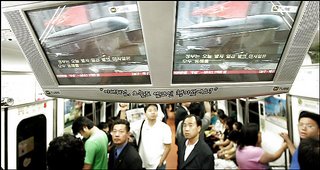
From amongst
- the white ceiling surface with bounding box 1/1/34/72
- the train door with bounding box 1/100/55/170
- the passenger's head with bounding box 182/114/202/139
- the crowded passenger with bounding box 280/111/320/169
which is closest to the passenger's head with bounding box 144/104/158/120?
the passenger's head with bounding box 182/114/202/139

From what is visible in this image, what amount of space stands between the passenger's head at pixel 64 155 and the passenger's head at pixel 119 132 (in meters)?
0.86

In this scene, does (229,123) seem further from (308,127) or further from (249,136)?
(308,127)

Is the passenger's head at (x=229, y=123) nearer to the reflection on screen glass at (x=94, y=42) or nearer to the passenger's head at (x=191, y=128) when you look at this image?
the passenger's head at (x=191, y=128)

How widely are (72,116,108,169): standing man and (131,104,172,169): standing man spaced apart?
1.99ft

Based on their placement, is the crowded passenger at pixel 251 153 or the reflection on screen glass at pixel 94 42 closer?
the reflection on screen glass at pixel 94 42

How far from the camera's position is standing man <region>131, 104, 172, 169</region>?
3572mm

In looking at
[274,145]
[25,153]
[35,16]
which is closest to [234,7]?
[35,16]

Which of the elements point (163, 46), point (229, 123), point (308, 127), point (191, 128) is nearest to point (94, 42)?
point (163, 46)

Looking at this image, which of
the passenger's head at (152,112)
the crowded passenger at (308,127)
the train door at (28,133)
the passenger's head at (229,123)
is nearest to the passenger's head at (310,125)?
the crowded passenger at (308,127)

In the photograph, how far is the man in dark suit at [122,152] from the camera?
113 inches

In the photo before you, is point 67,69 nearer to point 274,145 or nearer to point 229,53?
point 229,53

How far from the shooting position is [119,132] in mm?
3088

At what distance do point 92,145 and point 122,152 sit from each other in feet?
1.32

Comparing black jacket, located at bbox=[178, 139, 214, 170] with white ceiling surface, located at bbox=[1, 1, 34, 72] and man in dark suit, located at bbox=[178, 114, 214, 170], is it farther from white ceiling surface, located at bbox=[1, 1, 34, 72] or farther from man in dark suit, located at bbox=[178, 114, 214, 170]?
white ceiling surface, located at bbox=[1, 1, 34, 72]
